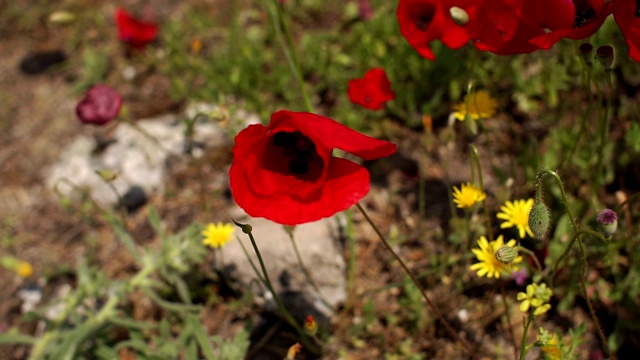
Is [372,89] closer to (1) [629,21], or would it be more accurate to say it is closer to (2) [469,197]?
(2) [469,197]

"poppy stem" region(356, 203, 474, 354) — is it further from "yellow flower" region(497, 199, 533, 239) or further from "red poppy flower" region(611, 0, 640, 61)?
"red poppy flower" region(611, 0, 640, 61)

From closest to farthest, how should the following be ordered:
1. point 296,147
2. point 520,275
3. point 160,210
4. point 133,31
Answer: point 296,147, point 520,275, point 160,210, point 133,31

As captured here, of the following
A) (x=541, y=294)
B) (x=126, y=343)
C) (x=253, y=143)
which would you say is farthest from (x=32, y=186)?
(x=541, y=294)

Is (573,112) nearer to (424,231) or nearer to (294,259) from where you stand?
(424,231)

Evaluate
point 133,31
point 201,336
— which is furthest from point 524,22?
point 133,31

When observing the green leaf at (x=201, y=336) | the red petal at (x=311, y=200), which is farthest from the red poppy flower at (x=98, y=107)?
the red petal at (x=311, y=200)
